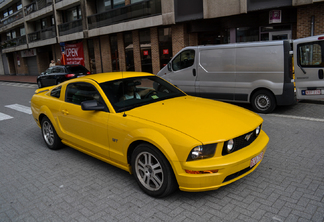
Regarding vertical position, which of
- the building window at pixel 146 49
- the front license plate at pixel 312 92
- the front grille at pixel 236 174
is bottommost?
the front grille at pixel 236 174

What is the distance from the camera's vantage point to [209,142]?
3.06 meters

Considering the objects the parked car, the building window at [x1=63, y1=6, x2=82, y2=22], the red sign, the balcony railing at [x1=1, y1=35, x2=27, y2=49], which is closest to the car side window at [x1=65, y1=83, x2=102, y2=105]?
the parked car

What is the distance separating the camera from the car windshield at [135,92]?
4.12 m

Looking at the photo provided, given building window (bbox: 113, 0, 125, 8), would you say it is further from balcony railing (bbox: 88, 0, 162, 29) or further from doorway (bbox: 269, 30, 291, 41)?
doorway (bbox: 269, 30, 291, 41)

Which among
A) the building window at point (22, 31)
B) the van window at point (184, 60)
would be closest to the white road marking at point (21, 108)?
the van window at point (184, 60)

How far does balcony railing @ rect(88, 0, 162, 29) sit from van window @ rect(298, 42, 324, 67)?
11.9 m

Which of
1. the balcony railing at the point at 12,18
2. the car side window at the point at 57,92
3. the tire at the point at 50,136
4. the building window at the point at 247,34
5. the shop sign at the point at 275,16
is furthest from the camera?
the balcony railing at the point at 12,18

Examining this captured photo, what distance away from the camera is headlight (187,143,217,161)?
306cm

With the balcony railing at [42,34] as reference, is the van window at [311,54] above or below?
below

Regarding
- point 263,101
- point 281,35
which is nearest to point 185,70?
point 263,101

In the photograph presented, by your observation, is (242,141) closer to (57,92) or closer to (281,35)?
(57,92)

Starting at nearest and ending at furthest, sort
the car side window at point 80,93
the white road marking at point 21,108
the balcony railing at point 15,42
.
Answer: the car side window at point 80,93 < the white road marking at point 21,108 < the balcony railing at point 15,42

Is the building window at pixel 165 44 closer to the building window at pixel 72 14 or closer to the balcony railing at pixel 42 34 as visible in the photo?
the building window at pixel 72 14

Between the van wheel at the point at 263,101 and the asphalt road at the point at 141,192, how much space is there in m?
2.54
